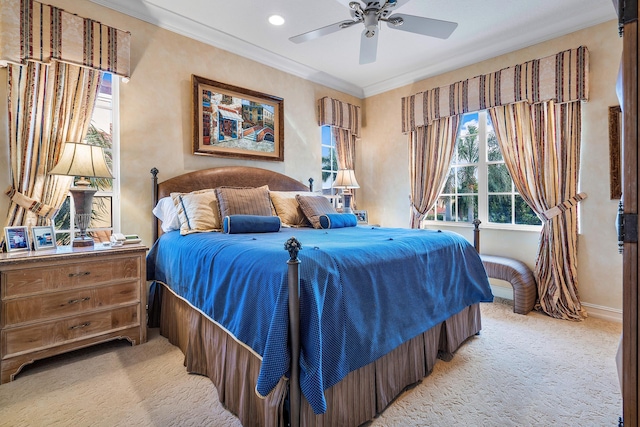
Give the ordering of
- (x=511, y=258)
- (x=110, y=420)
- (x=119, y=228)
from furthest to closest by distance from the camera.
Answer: (x=511, y=258)
(x=119, y=228)
(x=110, y=420)

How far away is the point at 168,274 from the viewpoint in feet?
8.21

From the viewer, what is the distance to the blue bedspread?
4.31ft

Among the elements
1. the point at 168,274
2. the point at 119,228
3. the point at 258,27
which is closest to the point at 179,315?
the point at 168,274

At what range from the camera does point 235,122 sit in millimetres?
3631

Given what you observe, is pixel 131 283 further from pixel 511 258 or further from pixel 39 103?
pixel 511 258

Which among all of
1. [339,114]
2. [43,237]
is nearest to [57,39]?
[43,237]

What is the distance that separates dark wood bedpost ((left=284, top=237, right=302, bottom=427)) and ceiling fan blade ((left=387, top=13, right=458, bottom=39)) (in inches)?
77.0

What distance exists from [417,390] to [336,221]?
166cm

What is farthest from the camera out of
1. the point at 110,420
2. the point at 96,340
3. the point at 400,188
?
the point at 400,188

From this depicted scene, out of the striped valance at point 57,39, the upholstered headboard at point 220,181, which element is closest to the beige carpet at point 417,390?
the upholstered headboard at point 220,181

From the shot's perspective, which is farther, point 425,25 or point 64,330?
point 425,25

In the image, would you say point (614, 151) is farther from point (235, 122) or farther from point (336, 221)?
point (235, 122)

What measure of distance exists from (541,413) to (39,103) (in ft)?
13.0

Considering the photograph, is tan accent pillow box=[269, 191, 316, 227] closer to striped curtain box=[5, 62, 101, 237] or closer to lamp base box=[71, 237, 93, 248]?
lamp base box=[71, 237, 93, 248]
